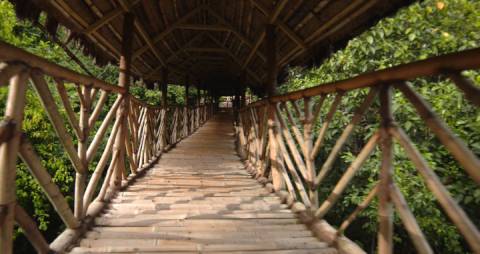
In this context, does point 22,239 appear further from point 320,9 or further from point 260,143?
point 320,9

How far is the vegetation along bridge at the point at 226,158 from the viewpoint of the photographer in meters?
1.30

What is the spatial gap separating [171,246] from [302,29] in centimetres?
306

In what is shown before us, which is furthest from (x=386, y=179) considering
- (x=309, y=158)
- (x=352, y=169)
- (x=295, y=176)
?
(x=295, y=176)

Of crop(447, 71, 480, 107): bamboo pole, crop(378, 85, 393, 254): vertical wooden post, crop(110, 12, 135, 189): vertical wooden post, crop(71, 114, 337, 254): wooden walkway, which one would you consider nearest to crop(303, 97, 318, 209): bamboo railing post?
crop(71, 114, 337, 254): wooden walkway

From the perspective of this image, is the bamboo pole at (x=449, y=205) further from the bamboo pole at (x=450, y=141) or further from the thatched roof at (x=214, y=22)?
the thatched roof at (x=214, y=22)

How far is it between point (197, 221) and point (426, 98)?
3.21m

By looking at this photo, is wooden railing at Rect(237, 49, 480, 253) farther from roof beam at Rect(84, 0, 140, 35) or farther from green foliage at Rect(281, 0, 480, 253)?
roof beam at Rect(84, 0, 140, 35)

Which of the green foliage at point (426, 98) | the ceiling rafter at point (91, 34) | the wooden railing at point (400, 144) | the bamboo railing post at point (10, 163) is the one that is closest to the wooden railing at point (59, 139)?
the bamboo railing post at point (10, 163)

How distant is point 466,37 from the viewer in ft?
14.9

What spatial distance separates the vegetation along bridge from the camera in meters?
1.30

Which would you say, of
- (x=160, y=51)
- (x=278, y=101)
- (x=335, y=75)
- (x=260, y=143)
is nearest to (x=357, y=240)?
(x=335, y=75)

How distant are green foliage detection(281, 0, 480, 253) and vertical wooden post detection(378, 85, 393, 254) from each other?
2.48 m

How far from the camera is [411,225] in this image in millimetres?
1309

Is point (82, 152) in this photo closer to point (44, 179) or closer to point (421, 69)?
→ point (44, 179)
